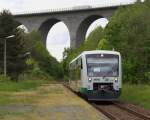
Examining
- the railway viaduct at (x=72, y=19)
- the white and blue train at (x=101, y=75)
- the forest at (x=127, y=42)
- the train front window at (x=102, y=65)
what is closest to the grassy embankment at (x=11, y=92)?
the white and blue train at (x=101, y=75)

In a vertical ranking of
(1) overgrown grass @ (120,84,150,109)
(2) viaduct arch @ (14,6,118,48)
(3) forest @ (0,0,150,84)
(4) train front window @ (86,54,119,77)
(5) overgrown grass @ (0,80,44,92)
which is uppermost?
(2) viaduct arch @ (14,6,118,48)

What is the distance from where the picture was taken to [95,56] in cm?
3641

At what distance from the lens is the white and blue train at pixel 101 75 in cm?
3497

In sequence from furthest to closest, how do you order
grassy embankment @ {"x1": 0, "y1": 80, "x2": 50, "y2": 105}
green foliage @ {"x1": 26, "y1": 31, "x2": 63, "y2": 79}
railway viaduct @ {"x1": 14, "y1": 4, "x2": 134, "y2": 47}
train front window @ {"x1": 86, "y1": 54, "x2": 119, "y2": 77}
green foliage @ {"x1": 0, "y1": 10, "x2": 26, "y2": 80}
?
green foliage @ {"x1": 26, "y1": 31, "x2": 63, "y2": 79} < railway viaduct @ {"x1": 14, "y1": 4, "x2": 134, "y2": 47} < green foliage @ {"x1": 0, "y1": 10, "x2": 26, "y2": 80} < train front window @ {"x1": 86, "y1": 54, "x2": 119, "y2": 77} < grassy embankment @ {"x1": 0, "y1": 80, "x2": 50, "y2": 105}

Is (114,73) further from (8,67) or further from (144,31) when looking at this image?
(8,67)

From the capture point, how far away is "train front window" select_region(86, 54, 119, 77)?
Answer: 35.5 metres

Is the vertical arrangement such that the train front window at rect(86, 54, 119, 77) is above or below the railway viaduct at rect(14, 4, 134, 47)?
below

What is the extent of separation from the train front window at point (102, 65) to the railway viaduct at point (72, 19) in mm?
63537

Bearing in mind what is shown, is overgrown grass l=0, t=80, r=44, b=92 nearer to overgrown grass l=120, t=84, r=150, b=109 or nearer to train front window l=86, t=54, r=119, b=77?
overgrown grass l=120, t=84, r=150, b=109

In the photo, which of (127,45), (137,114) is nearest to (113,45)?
(127,45)

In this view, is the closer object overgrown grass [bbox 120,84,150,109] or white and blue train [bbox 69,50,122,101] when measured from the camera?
overgrown grass [bbox 120,84,150,109]

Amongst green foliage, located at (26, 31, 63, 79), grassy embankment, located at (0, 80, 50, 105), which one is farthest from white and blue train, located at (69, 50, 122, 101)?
green foliage, located at (26, 31, 63, 79)

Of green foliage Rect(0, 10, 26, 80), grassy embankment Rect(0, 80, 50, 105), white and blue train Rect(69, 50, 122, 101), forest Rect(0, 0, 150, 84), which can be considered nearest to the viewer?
grassy embankment Rect(0, 80, 50, 105)

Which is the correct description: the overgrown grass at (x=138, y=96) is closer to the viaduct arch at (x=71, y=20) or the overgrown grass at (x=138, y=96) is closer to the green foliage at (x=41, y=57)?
the viaduct arch at (x=71, y=20)
